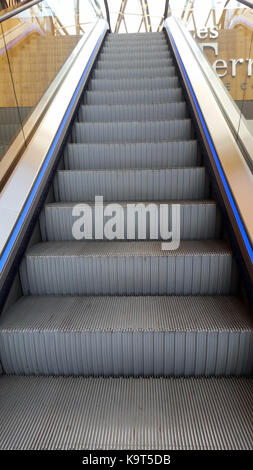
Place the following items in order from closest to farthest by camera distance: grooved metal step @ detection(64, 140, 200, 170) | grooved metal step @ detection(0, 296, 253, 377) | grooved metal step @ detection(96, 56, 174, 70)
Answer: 1. grooved metal step @ detection(0, 296, 253, 377)
2. grooved metal step @ detection(64, 140, 200, 170)
3. grooved metal step @ detection(96, 56, 174, 70)

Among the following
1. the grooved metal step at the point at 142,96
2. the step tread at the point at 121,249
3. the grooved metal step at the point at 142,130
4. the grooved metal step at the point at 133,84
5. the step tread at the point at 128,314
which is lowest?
the step tread at the point at 128,314

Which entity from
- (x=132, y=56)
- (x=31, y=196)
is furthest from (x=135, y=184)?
(x=132, y=56)

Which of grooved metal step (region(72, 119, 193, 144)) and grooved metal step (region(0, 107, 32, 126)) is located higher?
grooved metal step (region(72, 119, 193, 144))

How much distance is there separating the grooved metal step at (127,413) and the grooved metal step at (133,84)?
3.22 metres

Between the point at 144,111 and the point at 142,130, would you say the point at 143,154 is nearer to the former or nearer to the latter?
the point at 142,130

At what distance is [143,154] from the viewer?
255cm

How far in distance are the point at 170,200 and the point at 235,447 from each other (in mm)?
1533

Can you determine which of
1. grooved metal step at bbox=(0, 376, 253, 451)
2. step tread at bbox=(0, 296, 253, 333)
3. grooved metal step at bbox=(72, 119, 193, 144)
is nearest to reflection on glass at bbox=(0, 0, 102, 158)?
grooved metal step at bbox=(72, 119, 193, 144)

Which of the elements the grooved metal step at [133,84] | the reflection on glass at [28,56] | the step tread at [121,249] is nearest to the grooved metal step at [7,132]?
the reflection on glass at [28,56]

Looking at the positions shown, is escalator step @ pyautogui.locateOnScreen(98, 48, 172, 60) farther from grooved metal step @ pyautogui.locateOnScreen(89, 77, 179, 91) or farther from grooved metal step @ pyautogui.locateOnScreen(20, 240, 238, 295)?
grooved metal step @ pyautogui.locateOnScreen(20, 240, 238, 295)

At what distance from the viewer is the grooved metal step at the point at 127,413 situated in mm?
1132

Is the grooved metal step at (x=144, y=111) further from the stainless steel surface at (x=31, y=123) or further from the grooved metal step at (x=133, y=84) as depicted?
the grooved metal step at (x=133, y=84)

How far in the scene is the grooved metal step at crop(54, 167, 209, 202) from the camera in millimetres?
2266

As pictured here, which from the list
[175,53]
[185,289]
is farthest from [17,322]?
[175,53]
